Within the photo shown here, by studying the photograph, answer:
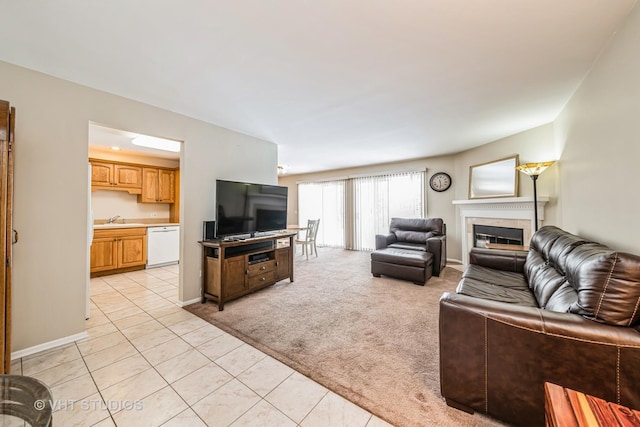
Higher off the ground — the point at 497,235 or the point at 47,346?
the point at 497,235

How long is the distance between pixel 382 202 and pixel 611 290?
5.05 meters

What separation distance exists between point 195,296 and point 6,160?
82.7 inches

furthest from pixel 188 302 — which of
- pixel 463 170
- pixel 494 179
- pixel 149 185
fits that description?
pixel 463 170

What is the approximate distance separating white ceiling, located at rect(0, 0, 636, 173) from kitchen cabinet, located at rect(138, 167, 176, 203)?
8.99 ft

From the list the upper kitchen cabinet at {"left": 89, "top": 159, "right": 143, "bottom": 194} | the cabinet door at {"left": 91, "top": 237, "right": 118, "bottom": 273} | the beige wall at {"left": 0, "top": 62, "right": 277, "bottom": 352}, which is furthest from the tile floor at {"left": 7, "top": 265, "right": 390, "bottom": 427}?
the upper kitchen cabinet at {"left": 89, "top": 159, "right": 143, "bottom": 194}

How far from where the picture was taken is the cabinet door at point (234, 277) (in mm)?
2834

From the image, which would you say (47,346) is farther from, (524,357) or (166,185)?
(166,185)

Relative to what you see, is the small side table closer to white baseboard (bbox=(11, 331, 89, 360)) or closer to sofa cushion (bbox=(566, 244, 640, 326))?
sofa cushion (bbox=(566, 244, 640, 326))

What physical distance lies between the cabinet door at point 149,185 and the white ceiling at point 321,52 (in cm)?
273

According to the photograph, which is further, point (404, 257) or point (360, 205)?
point (360, 205)

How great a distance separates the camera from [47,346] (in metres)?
2.03

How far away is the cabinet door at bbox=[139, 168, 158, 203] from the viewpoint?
4.80m

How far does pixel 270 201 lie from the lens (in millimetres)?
Answer: 3605

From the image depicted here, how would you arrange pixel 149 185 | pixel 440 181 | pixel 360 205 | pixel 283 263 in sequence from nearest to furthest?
pixel 283 263
pixel 149 185
pixel 440 181
pixel 360 205
